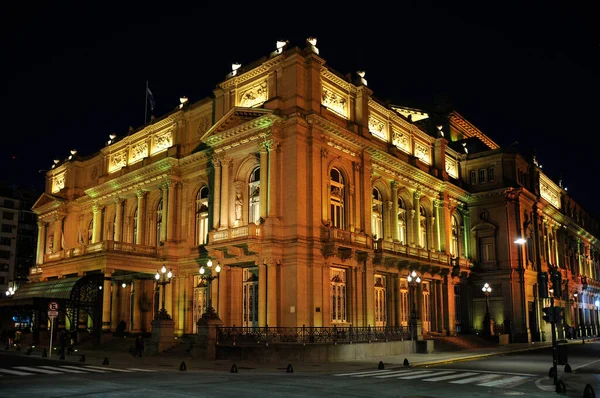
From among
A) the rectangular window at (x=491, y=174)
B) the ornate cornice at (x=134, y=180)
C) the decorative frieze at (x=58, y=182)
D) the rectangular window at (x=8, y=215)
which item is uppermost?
the rectangular window at (x=8, y=215)

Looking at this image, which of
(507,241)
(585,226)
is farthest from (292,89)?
(585,226)

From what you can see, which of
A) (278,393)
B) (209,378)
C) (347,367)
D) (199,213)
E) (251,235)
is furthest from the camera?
(199,213)

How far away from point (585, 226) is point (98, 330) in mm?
72033

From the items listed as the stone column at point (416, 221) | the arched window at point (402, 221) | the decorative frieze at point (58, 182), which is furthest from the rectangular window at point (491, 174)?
the decorative frieze at point (58, 182)

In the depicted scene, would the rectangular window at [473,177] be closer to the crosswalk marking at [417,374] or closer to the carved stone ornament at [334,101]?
the carved stone ornament at [334,101]

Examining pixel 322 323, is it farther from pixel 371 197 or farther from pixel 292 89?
pixel 292 89

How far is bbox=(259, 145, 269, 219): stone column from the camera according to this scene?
36250 mm

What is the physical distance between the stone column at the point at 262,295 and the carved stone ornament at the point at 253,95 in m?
11.4

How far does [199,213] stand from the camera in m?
44.0

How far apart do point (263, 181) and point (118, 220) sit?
1997 cm

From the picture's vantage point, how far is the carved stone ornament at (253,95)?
39031 mm

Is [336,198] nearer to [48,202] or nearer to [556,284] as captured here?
[556,284]

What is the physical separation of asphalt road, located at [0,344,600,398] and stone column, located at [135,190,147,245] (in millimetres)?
22090

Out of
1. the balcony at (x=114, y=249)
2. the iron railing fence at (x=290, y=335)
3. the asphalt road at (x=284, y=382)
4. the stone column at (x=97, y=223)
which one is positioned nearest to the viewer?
the asphalt road at (x=284, y=382)
